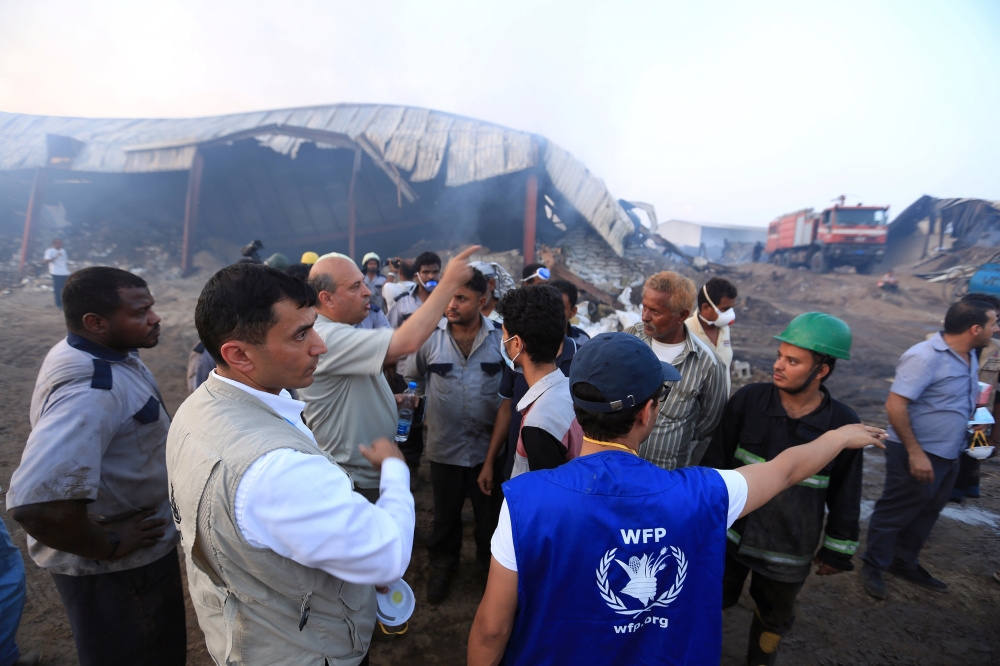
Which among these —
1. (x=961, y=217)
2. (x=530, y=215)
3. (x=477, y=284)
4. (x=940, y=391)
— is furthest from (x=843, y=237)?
(x=477, y=284)

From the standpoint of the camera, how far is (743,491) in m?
1.31

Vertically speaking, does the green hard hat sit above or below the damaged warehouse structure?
below

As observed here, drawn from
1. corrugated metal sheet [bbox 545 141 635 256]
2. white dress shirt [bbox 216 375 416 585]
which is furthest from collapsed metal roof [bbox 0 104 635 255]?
white dress shirt [bbox 216 375 416 585]

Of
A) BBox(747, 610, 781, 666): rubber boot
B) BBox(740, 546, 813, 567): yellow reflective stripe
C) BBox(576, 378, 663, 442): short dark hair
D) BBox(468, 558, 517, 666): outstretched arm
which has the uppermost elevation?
BBox(576, 378, 663, 442): short dark hair

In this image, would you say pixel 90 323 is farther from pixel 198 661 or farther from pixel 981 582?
pixel 981 582

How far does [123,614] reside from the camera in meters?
1.79

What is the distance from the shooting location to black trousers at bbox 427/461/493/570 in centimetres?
297

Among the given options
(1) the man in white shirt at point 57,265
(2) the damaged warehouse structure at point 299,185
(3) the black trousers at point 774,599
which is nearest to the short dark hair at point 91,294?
(3) the black trousers at point 774,599

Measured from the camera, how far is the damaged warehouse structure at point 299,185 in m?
10.6

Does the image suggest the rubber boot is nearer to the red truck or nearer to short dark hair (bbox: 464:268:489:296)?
short dark hair (bbox: 464:268:489:296)

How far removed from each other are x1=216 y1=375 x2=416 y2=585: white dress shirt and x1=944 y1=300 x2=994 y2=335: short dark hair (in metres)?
3.67

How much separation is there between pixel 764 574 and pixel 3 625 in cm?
333

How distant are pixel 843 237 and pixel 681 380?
21612mm

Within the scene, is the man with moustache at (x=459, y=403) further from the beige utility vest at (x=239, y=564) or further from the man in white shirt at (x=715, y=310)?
the man in white shirt at (x=715, y=310)
